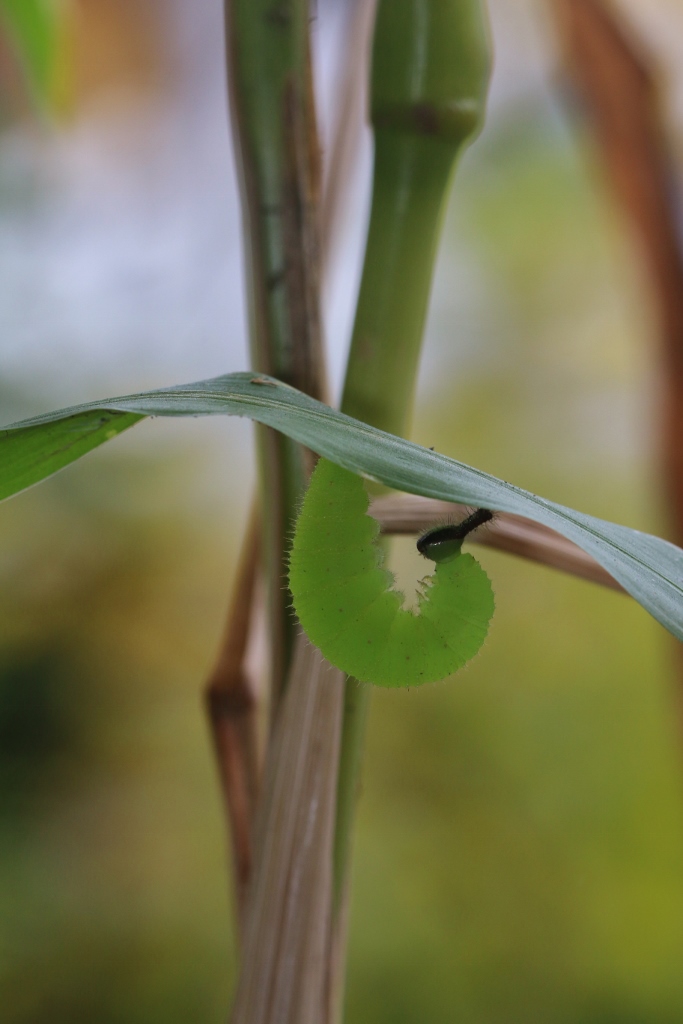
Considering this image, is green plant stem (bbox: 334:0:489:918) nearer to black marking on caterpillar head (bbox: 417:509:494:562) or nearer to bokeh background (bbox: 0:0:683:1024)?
black marking on caterpillar head (bbox: 417:509:494:562)

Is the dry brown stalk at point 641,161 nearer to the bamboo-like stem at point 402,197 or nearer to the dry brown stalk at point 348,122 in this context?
the dry brown stalk at point 348,122

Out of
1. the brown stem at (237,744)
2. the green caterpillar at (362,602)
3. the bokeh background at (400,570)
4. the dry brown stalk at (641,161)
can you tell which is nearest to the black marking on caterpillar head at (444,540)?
the green caterpillar at (362,602)

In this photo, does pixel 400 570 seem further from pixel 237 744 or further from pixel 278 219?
pixel 278 219

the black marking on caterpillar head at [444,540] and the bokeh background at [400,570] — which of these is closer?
the black marking on caterpillar head at [444,540]

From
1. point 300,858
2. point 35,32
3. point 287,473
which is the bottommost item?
point 300,858

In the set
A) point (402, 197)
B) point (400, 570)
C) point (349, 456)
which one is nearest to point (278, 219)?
point (402, 197)

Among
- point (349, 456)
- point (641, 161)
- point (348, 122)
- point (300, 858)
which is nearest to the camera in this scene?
point (349, 456)

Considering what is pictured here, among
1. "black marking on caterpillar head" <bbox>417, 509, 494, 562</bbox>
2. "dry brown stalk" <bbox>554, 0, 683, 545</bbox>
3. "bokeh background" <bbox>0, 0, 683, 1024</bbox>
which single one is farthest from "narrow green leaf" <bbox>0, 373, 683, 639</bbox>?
"dry brown stalk" <bbox>554, 0, 683, 545</bbox>
